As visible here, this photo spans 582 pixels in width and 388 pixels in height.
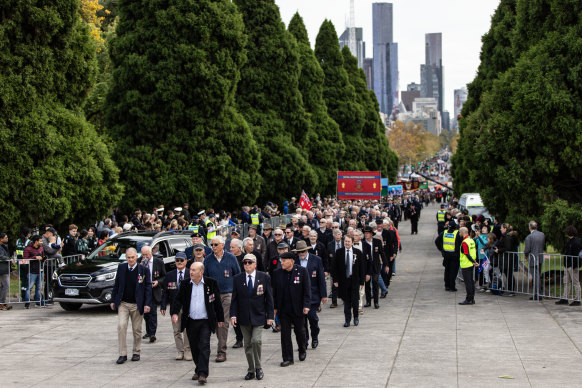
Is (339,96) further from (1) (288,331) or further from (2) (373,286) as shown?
(1) (288,331)

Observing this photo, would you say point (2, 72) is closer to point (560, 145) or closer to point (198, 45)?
point (198, 45)

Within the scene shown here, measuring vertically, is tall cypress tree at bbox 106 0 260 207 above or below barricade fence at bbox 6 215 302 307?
above

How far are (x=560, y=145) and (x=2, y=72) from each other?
14.5 metres

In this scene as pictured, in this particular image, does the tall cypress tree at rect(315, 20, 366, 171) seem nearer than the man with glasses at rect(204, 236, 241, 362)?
No

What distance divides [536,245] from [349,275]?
17.2 ft

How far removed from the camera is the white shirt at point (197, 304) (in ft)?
32.5

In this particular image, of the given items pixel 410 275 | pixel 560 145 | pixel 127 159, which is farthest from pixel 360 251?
pixel 127 159

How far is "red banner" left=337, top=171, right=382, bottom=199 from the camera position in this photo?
38.4 m

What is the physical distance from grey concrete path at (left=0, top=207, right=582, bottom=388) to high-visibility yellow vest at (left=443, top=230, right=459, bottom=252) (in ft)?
6.77

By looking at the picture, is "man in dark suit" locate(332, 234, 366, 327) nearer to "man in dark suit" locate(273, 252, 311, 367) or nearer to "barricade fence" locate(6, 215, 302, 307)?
"man in dark suit" locate(273, 252, 311, 367)

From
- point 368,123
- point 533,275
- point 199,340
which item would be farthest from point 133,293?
point 368,123

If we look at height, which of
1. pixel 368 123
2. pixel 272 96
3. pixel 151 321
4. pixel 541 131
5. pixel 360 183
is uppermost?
pixel 368 123

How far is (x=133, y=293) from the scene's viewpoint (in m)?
11.4

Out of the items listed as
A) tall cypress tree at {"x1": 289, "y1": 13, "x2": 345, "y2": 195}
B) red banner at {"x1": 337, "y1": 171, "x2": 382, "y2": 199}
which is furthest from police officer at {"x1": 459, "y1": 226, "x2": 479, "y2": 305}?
tall cypress tree at {"x1": 289, "y1": 13, "x2": 345, "y2": 195}
